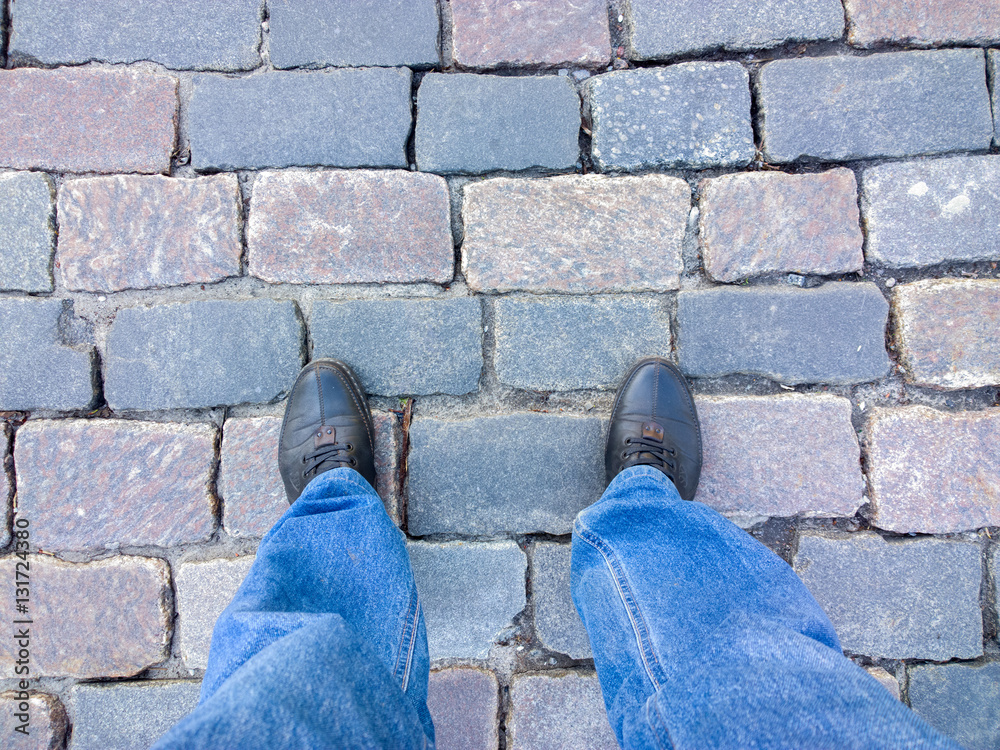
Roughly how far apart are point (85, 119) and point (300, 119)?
2.12ft

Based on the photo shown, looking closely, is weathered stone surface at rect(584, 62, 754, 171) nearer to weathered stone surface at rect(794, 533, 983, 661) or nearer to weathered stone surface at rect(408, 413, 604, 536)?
weathered stone surface at rect(408, 413, 604, 536)

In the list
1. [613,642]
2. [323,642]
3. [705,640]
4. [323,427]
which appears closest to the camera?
[323,642]

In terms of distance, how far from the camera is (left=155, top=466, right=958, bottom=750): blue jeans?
93cm

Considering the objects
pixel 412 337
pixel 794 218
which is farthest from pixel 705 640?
pixel 794 218

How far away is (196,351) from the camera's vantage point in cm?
157

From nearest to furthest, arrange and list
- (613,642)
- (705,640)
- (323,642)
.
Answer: (323,642) → (705,640) → (613,642)

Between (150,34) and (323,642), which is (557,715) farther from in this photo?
(150,34)

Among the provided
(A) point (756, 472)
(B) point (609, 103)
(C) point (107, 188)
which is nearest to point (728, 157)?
(B) point (609, 103)

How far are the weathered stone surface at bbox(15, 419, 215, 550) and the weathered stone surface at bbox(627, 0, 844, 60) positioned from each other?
1.83 metres

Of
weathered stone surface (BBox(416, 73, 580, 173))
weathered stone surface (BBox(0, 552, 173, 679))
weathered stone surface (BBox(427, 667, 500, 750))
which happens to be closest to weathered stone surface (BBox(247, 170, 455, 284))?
weathered stone surface (BBox(416, 73, 580, 173))

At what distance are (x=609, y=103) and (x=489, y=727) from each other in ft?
6.31

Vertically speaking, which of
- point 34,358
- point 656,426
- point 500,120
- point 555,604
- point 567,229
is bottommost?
point 555,604

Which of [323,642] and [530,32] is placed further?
[530,32]

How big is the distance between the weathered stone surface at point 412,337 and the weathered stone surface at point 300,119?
45 centimetres
